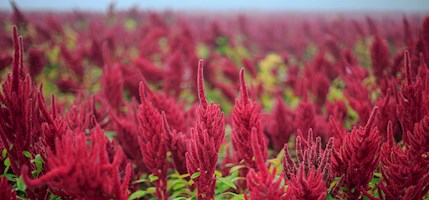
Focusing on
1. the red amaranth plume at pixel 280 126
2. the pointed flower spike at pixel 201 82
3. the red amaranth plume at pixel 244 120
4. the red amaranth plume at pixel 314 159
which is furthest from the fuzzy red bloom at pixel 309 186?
the red amaranth plume at pixel 280 126

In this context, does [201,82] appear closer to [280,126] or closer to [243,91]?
[243,91]

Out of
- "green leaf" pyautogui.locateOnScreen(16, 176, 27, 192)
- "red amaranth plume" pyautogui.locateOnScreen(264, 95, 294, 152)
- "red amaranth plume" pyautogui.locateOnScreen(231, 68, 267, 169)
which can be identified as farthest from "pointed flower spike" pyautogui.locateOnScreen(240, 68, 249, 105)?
"red amaranth plume" pyautogui.locateOnScreen(264, 95, 294, 152)

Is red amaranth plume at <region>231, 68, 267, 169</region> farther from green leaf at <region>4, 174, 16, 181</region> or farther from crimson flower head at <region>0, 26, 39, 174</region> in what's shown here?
green leaf at <region>4, 174, 16, 181</region>

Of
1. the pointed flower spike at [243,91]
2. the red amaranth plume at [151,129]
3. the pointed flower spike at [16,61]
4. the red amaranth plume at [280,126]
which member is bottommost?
the red amaranth plume at [280,126]

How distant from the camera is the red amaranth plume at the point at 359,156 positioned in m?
1.08

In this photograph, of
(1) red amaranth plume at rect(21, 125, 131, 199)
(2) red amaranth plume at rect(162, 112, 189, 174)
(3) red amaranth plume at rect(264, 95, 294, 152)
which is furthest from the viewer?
(3) red amaranth plume at rect(264, 95, 294, 152)

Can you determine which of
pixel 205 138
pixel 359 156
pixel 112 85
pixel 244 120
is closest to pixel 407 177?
pixel 359 156

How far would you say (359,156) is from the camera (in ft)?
3.64

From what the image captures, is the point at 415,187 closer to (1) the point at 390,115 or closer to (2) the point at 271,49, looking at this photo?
(1) the point at 390,115

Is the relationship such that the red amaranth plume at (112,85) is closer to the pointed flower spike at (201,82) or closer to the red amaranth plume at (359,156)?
the pointed flower spike at (201,82)

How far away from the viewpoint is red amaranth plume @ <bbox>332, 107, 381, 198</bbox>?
1079mm

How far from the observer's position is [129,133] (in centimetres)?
171

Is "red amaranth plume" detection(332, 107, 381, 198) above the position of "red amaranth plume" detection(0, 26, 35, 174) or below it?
below

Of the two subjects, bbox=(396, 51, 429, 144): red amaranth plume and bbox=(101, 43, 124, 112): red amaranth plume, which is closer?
bbox=(396, 51, 429, 144): red amaranth plume
